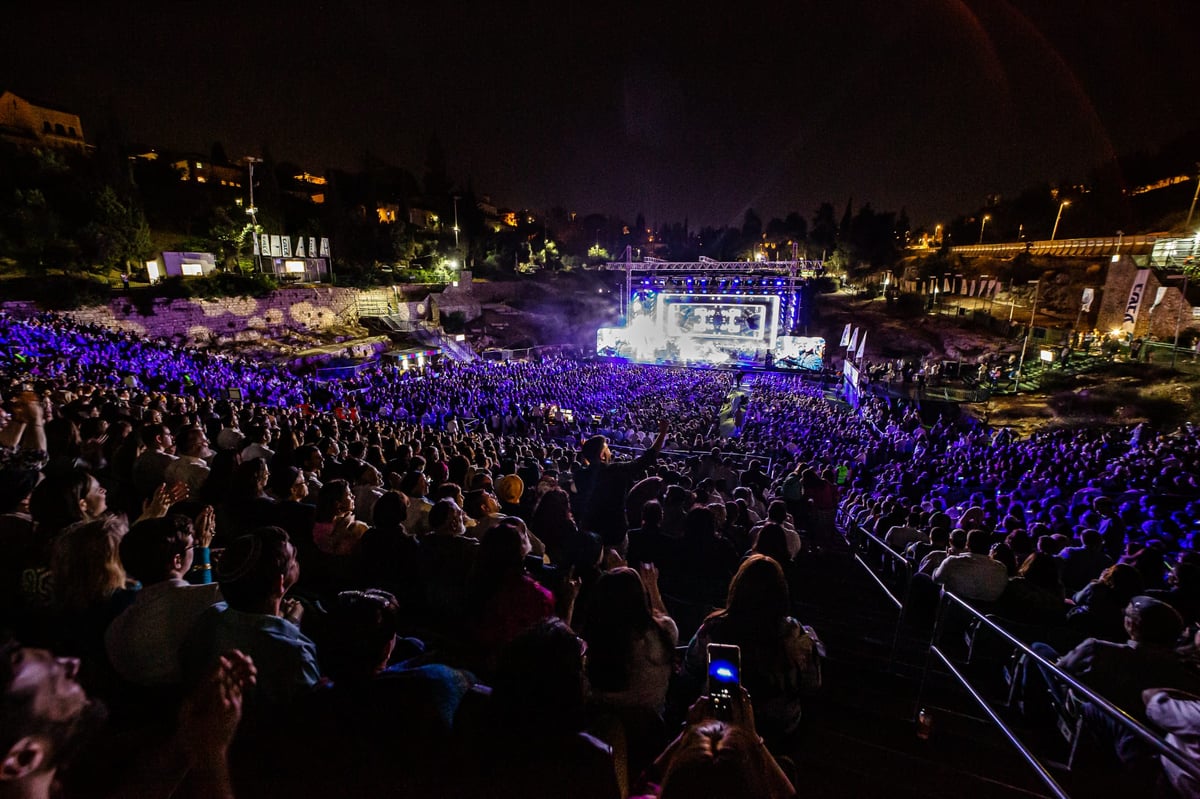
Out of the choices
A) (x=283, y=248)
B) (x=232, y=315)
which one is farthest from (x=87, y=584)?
(x=283, y=248)

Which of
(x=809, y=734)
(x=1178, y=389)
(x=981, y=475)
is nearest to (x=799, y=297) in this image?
(x=1178, y=389)

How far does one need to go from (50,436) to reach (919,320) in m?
48.1

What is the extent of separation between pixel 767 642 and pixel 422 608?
197cm

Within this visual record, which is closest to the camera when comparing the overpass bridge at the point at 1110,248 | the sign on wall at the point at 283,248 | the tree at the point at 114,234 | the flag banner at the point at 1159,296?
the flag banner at the point at 1159,296

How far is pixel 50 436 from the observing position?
5.48m

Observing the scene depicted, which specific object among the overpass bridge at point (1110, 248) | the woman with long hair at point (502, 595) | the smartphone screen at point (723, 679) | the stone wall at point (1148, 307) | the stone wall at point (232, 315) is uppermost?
the overpass bridge at point (1110, 248)

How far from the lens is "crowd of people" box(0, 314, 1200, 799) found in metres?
1.47

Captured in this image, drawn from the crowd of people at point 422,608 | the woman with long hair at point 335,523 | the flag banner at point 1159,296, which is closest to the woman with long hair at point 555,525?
the crowd of people at point 422,608

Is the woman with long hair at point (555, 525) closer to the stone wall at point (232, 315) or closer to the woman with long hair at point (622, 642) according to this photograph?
the woman with long hair at point (622, 642)

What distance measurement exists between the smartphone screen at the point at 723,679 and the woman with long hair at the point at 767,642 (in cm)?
58

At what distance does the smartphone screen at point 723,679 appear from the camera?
5.55 ft

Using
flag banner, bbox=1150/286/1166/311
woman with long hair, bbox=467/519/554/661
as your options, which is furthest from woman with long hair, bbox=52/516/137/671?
flag banner, bbox=1150/286/1166/311

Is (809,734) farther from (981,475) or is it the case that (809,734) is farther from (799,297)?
(799,297)

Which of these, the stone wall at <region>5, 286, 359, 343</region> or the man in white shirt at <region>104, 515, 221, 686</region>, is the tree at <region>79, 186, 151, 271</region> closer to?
the stone wall at <region>5, 286, 359, 343</region>
